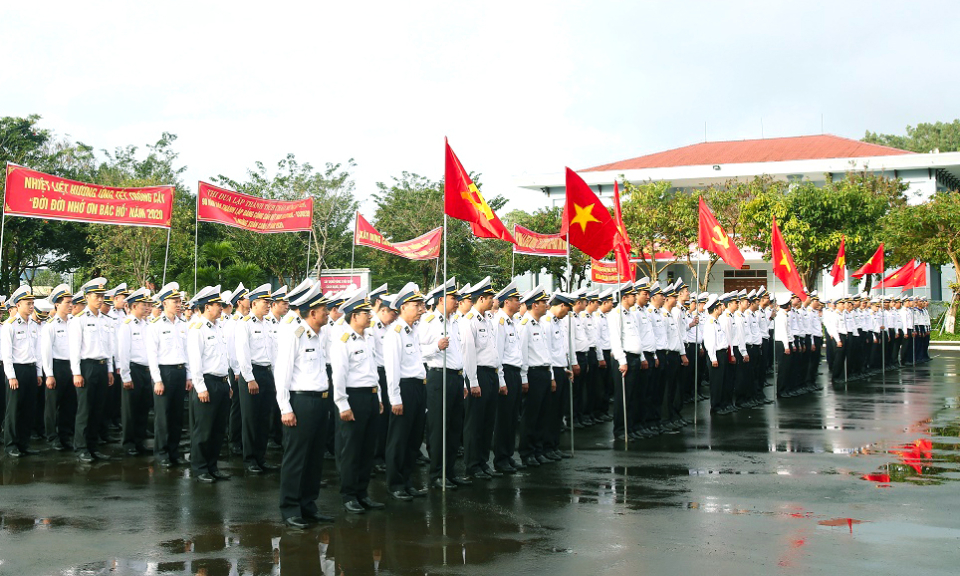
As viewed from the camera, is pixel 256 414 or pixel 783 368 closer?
pixel 256 414

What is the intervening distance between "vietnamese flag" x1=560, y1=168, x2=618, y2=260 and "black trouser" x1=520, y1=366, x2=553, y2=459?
1.66 m

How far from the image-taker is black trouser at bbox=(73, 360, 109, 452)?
10547 mm

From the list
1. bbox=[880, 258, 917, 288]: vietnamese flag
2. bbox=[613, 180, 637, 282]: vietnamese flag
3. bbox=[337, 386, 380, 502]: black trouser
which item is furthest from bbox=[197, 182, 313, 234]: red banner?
bbox=[880, 258, 917, 288]: vietnamese flag

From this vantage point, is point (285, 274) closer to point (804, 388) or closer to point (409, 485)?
point (804, 388)

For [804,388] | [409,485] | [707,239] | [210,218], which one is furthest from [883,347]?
[409,485]

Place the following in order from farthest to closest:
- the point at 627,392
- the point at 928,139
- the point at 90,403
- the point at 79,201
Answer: the point at 928,139 < the point at 79,201 < the point at 627,392 < the point at 90,403

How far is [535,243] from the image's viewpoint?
23.1 metres

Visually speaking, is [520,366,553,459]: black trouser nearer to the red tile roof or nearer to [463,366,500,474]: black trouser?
[463,366,500,474]: black trouser

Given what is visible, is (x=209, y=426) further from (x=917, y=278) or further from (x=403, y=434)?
(x=917, y=278)

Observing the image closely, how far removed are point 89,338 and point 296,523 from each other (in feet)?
16.2

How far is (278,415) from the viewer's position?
37.3 feet

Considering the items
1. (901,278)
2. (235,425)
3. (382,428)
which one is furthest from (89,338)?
(901,278)

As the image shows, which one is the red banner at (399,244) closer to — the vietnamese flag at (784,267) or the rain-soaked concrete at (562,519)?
the vietnamese flag at (784,267)

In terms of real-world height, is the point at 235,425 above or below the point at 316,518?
above
